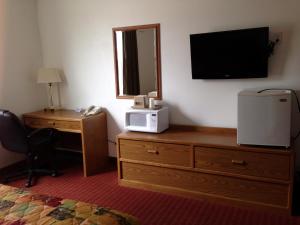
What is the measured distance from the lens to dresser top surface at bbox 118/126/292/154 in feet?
8.40

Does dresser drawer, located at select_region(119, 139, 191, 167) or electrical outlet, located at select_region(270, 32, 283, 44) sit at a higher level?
electrical outlet, located at select_region(270, 32, 283, 44)

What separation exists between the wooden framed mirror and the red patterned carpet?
1111mm

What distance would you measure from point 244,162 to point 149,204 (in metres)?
0.99

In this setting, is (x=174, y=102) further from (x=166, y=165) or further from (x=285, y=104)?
(x=285, y=104)

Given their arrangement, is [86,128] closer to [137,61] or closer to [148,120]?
[148,120]

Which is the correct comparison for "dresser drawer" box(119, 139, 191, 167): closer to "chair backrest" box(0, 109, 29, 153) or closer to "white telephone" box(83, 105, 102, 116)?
"white telephone" box(83, 105, 102, 116)

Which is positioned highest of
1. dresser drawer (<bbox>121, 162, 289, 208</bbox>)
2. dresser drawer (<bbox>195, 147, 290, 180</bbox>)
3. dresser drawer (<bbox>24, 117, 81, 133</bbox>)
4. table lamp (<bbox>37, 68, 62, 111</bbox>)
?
table lamp (<bbox>37, 68, 62, 111</bbox>)

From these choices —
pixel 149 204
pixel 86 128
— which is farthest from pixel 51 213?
pixel 86 128

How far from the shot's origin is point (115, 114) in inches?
147

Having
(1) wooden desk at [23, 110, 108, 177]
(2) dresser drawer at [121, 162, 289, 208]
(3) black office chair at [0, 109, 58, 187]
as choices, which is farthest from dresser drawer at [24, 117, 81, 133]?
(2) dresser drawer at [121, 162, 289, 208]

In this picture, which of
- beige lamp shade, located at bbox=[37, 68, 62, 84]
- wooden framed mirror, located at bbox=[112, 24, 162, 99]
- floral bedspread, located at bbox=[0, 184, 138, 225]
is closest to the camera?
floral bedspread, located at bbox=[0, 184, 138, 225]

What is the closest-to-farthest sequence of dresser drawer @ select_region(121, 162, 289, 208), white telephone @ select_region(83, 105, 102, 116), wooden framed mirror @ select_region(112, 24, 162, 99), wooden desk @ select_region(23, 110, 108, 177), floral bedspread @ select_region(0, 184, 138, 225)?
1. floral bedspread @ select_region(0, 184, 138, 225)
2. dresser drawer @ select_region(121, 162, 289, 208)
3. wooden framed mirror @ select_region(112, 24, 162, 99)
4. wooden desk @ select_region(23, 110, 108, 177)
5. white telephone @ select_region(83, 105, 102, 116)

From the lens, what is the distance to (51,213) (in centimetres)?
154

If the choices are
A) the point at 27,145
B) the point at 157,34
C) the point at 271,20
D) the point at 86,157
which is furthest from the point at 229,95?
the point at 27,145
